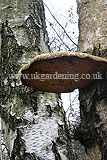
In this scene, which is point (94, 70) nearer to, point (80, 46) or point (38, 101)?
point (80, 46)

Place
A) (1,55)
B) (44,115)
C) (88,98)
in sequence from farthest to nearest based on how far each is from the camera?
1. (1,55)
2. (44,115)
3. (88,98)

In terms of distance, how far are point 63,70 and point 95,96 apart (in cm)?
25

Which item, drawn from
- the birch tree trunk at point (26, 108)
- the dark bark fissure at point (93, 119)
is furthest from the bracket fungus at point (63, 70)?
the birch tree trunk at point (26, 108)

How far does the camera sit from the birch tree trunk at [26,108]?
5.25ft

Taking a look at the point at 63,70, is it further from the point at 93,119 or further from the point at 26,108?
the point at 26,108

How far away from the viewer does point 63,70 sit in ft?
3.82

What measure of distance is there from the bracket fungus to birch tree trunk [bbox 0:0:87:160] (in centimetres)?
39

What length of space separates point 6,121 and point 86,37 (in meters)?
0.90

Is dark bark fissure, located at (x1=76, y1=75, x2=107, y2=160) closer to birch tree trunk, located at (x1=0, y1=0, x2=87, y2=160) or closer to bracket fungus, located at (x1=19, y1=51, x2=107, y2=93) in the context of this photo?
bracket fungus, located at (x1=19, y1=51, x2=107, y2=93)

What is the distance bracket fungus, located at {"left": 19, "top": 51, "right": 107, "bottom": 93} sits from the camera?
105cm

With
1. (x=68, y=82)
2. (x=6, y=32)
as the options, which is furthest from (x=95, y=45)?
(x=6, y=32)

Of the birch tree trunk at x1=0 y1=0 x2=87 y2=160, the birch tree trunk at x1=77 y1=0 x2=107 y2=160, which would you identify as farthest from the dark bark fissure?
the birch tree trunk at x1=0 y1=0 x2=87 y2=160

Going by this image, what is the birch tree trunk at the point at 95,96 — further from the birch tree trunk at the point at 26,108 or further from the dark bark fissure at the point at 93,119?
the birch tree trunk at the point at 26,108

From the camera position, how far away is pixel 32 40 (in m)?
2.03
